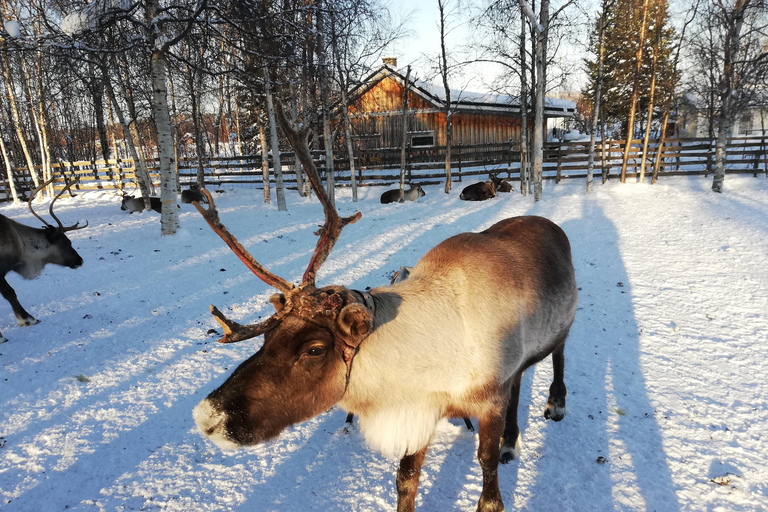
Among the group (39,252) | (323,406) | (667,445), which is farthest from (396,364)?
(39,252)

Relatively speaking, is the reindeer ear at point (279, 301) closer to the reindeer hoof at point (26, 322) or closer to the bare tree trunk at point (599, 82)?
the reindeer hoof at point (26, 322)

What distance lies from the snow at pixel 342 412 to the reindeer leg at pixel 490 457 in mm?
208

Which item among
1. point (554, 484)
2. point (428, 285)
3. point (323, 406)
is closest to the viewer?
point (323, 406)

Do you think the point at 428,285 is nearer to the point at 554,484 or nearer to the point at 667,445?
the point at 554,484

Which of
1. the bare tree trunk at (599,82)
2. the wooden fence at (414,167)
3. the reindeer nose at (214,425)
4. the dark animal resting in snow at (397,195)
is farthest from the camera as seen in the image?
the wooden fence at (414,167)

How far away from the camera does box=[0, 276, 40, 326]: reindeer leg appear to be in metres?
5.21

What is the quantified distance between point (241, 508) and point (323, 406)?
4.35 ft

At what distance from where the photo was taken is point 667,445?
10.4 ft

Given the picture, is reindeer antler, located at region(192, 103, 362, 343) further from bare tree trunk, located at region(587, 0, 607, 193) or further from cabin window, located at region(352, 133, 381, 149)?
cabin window, located at region(352, 133, 381, 149)

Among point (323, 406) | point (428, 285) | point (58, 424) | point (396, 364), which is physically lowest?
point (58, 424)

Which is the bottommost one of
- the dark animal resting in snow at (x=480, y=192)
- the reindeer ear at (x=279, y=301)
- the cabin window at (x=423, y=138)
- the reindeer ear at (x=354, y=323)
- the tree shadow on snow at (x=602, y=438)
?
the tree shadow on snow at (x=602, y=438)

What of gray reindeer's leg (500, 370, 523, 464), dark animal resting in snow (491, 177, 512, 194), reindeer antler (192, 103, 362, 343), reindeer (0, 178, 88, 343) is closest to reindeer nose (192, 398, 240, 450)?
reindeer antler (192, 103, 362, 343)

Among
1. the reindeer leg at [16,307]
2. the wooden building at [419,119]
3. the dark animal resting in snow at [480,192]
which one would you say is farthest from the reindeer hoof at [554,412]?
the wooden building at [419,119]

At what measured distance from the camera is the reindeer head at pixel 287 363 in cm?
170
